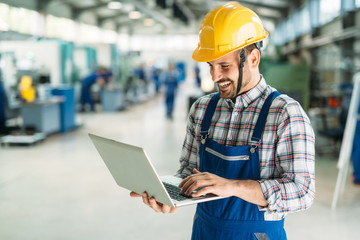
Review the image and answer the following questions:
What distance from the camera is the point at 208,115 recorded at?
1494 mm

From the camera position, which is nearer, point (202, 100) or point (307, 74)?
point (202, 100)

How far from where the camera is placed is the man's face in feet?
4.45

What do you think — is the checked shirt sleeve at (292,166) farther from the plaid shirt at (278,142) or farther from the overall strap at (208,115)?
the overall strap at (208,115)

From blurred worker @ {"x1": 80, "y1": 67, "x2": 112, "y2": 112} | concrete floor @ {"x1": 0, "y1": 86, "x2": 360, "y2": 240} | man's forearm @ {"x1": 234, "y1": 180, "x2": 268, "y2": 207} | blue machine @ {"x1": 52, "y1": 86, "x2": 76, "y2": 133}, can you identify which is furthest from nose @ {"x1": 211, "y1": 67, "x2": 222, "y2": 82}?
blurred worker @ {"x1": 80, "y1": 67, "x2": 112, "y2": 112}

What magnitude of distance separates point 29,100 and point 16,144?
3.21 ft

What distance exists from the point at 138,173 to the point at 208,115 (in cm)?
41

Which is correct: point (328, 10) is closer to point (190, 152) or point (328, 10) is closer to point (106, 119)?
point (106, 119)

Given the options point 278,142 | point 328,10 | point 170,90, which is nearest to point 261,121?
point 278,142

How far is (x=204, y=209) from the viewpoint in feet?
4.75

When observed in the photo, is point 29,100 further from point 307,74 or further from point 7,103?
point 307,74

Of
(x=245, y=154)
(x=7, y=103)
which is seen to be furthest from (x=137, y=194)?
(x=7, y=103)

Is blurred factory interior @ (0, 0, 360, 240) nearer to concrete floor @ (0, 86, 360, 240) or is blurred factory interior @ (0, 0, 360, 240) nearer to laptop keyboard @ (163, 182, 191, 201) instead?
concrete floor @ (0, 86, 360, 240)

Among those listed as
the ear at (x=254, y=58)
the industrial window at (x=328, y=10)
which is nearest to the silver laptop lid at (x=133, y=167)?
the ear at (x=254, y=58)

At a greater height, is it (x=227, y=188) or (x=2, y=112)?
(x=227, y=188)
